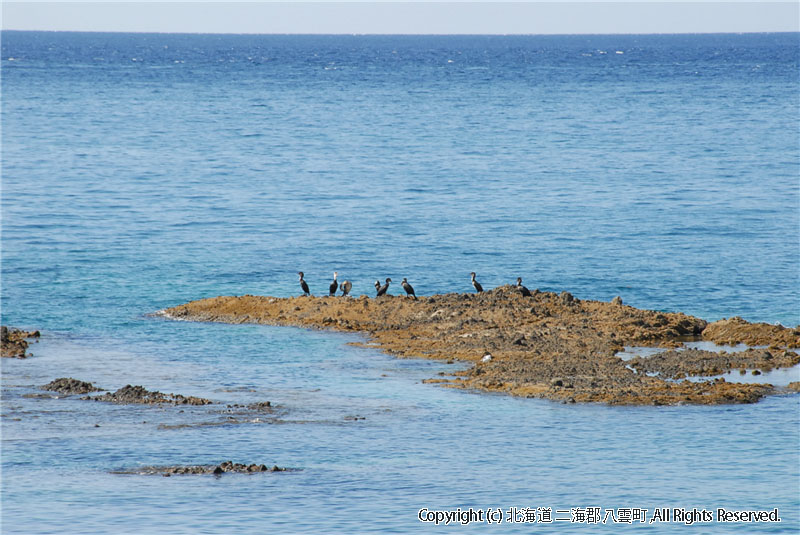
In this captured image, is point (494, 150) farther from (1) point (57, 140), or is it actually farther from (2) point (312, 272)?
(2) point (312, 272)

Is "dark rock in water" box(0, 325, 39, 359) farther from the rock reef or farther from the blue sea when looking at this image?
the rock reef

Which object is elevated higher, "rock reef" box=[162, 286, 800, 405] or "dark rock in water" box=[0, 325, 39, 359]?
"rock reef" box=[162, 286, 800, 405]

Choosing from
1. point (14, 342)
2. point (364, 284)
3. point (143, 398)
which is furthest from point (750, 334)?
point (14, 342)

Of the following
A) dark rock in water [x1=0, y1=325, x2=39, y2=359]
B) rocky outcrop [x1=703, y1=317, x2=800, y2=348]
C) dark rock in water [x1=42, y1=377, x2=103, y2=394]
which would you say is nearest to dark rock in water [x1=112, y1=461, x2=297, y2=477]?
dark rock in water [x1=42, y1=377, x2=103, y2=394]

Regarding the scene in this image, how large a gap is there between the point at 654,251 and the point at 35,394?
2562 cm

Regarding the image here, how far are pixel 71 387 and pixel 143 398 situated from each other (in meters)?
1.83

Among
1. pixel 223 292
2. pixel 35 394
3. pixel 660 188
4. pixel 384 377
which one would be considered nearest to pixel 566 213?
pixel 660 188

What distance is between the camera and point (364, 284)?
3538 centimetres

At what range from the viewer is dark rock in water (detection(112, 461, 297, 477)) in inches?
706

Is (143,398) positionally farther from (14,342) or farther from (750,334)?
(750,334)

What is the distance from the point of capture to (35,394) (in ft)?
74.3

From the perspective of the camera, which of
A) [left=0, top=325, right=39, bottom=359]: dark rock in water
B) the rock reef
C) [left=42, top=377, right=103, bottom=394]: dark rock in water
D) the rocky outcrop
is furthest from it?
[left=0, top=325, right=39, bottom=359]: dark rock in water

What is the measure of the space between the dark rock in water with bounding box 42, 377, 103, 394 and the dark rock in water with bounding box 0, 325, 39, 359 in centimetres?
321

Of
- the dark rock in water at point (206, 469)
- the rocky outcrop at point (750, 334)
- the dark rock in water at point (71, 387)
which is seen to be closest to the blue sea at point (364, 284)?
the dark rock in water at point (206, 469)
